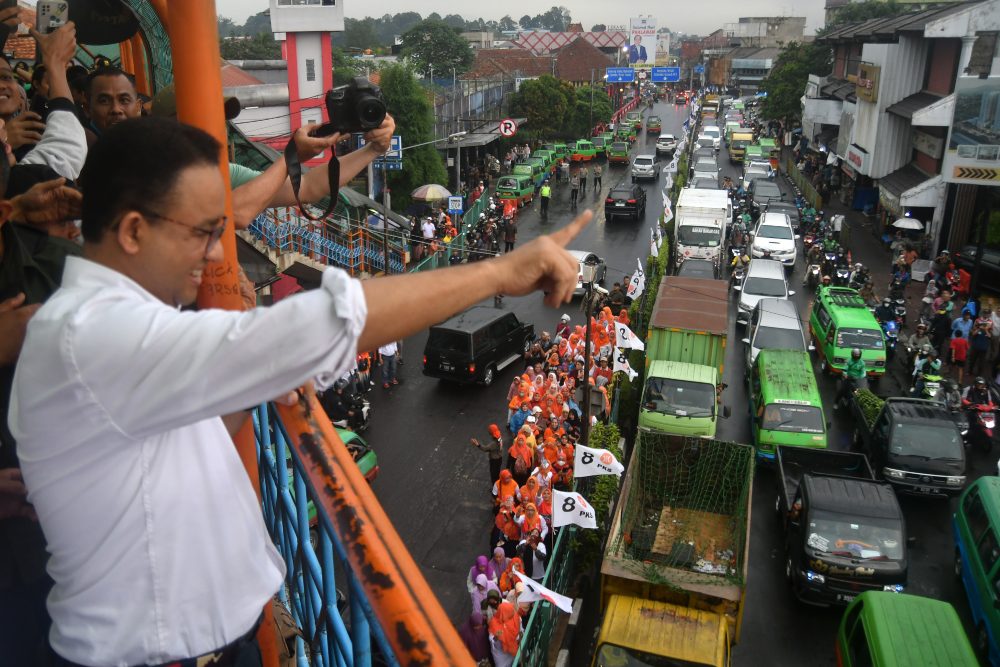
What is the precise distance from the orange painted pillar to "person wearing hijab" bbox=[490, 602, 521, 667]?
634 cm

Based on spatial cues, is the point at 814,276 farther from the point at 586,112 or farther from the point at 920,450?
the point at 586,112

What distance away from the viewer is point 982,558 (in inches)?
408

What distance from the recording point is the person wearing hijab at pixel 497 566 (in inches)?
375

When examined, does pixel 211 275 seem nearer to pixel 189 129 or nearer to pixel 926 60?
pixel 189 129

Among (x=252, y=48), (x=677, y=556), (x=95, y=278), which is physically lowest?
(x=677, y=556)

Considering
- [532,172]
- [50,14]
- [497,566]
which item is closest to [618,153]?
[532,172]

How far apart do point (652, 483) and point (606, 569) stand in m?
3.60

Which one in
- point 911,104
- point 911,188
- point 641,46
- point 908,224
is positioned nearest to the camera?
point 908,224

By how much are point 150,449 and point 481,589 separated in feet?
25.8

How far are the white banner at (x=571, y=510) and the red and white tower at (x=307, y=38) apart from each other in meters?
29.7

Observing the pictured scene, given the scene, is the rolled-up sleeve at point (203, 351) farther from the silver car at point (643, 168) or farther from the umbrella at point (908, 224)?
the silver car at point (643, 168)

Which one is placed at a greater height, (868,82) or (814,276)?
(868,82)

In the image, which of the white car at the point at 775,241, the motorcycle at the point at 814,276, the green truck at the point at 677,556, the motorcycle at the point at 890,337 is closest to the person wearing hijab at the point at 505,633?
the green truck at the point at 677,556

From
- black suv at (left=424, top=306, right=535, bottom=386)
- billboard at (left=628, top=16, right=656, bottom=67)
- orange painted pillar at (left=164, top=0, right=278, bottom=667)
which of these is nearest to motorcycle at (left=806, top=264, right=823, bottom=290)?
black suv at (left=424, top=306, right=535, bottom=386)
